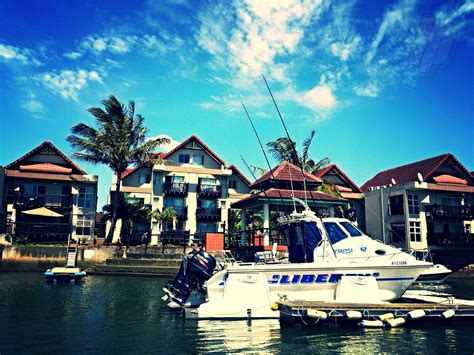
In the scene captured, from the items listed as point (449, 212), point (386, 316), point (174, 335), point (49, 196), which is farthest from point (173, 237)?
point (386, 316)

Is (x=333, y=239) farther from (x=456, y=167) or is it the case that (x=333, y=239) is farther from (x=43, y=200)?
(x=456, y=167)

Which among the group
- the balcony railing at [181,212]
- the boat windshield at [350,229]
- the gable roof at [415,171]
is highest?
the gable roof at [415,171]

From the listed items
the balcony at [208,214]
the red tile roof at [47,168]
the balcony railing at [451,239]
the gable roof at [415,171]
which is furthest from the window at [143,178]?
the balcony railing at [451,239]

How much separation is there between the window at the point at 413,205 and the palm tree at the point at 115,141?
86.6 feet

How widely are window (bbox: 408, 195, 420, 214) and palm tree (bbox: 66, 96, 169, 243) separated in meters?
26.4

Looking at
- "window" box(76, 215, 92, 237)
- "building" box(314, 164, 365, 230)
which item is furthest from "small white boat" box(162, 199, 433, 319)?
"building" box(314, 164, 365, 230)

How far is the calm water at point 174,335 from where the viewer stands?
393 inches

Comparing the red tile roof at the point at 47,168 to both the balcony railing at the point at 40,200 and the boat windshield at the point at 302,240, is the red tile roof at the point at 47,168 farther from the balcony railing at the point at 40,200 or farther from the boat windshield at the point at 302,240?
the boat windshield at the point at 302,240

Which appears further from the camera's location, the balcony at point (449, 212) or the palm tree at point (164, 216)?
the palm tree at point (164, 216)

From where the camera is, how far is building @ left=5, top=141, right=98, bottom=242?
38.4 meters

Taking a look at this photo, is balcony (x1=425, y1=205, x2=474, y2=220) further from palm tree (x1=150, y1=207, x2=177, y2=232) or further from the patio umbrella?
the patio umbrella

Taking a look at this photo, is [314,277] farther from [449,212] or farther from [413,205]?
[449,212]

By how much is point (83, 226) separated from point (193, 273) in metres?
30.4

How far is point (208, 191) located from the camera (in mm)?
45469
